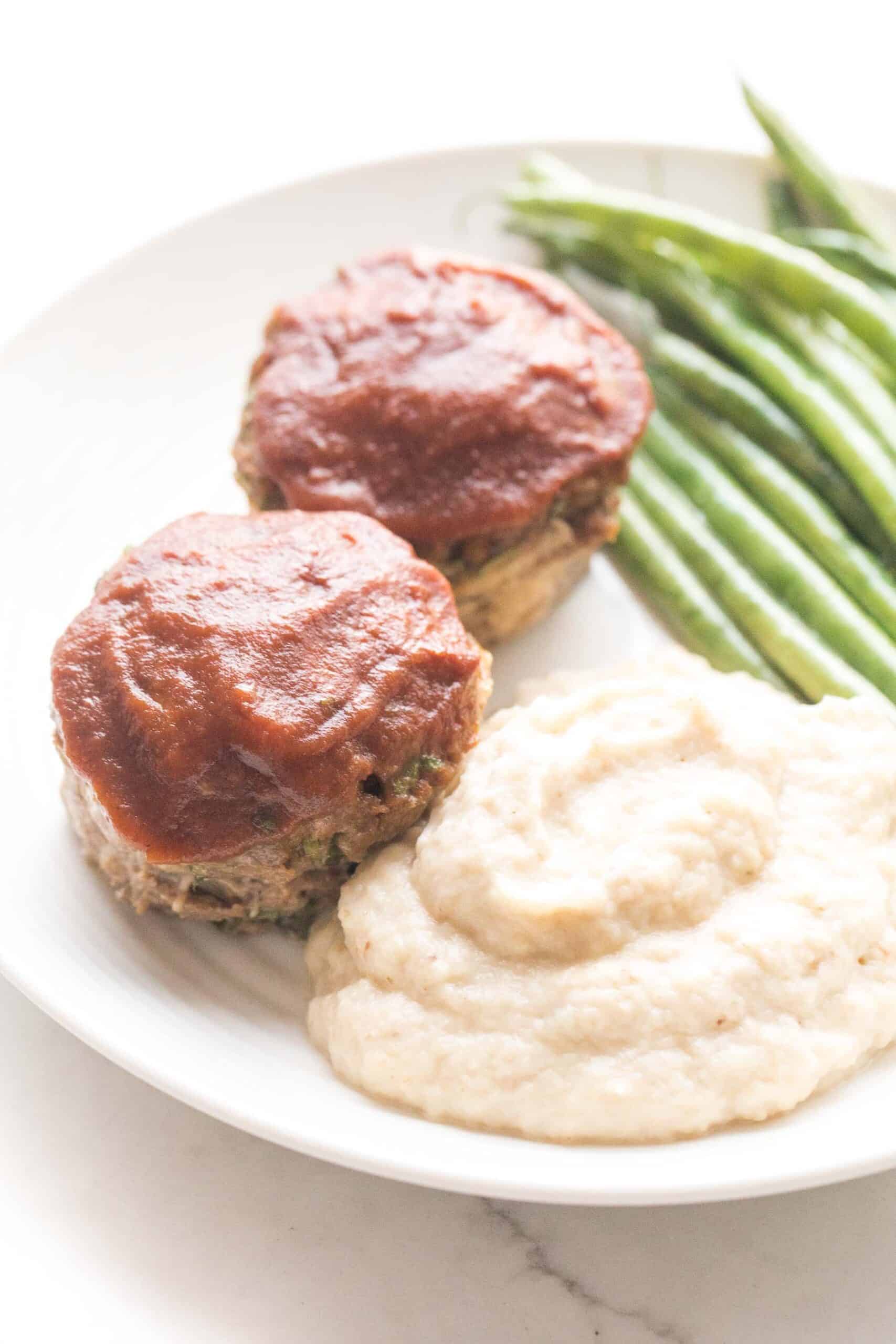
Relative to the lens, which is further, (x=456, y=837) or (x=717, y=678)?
(x=717, y=678)

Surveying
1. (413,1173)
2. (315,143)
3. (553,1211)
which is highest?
(315,143)

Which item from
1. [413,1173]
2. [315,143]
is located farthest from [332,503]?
[315,143]

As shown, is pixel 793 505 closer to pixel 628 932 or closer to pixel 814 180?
pixel 814 180

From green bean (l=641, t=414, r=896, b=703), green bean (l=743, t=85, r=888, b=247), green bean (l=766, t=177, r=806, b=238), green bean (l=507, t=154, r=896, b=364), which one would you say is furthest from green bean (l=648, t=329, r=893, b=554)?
green bean (l=743, t=85, r=888, b=247)

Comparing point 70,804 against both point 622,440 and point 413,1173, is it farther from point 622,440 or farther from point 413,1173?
point 622,440

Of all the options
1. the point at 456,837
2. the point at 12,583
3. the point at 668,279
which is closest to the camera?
the point at 456,837

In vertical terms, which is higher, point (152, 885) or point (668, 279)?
point (668, 279)

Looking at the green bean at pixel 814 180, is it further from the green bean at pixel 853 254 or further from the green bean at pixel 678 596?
the green bean at pixel 678 596
